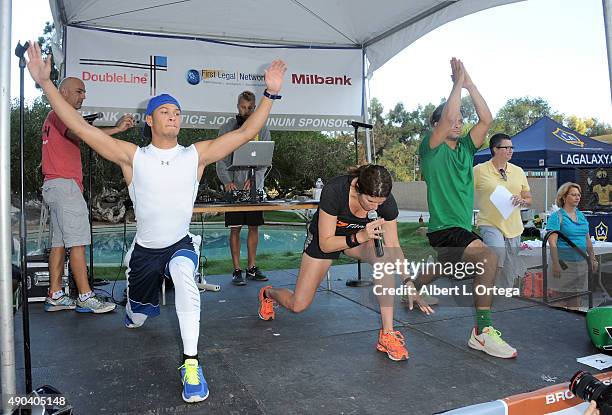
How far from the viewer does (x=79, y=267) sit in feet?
13.8

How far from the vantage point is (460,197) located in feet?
11.9

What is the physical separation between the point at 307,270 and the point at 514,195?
2.29 m

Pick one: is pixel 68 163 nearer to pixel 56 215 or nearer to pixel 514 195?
pixel 56 215

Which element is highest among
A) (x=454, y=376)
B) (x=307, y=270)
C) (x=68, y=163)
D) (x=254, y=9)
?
(x=254, y=9)

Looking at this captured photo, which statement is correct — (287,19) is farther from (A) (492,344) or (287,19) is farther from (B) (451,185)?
(A) (492,344)

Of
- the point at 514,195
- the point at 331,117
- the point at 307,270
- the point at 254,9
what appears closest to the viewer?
the point at 307,270

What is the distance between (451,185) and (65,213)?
320 centimetres

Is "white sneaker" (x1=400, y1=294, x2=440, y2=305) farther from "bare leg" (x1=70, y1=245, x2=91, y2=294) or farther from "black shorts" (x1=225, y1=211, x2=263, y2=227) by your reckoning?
"bare leg" (x1=70, y1=245, x2=91, y2=294)

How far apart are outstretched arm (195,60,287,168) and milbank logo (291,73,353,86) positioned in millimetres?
3395

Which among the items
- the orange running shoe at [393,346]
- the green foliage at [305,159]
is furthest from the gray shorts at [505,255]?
the green foliage at [305,159]

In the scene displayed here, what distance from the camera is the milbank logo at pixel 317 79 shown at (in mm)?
6297

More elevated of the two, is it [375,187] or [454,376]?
[375,187]

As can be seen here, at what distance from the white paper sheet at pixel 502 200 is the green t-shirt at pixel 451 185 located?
0.96 m

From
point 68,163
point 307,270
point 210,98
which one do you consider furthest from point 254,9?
point 307,270
